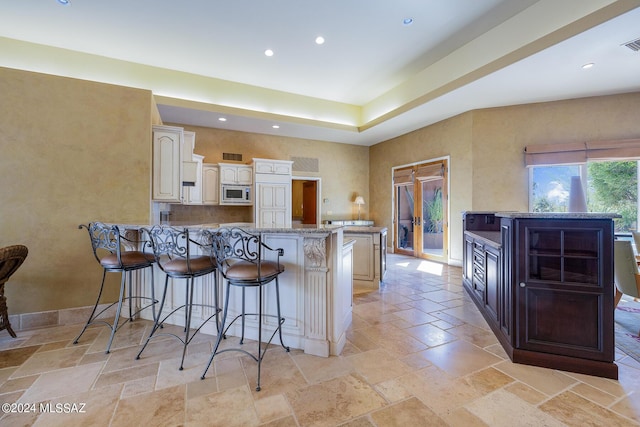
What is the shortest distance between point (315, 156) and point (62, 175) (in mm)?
5670

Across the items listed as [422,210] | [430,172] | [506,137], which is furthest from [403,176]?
[506,137]

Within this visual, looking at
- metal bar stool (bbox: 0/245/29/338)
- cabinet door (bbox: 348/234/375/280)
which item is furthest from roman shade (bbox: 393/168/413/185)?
metal bar stool (bbox: 0/245/29/338)

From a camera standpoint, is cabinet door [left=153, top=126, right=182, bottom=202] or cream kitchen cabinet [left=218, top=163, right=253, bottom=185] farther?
cream kitchen cabinet [left=218, top=163, right=253, bottom=185]

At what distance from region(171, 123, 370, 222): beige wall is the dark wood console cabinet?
5776 mm

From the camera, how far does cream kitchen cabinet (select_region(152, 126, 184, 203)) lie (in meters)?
3.46

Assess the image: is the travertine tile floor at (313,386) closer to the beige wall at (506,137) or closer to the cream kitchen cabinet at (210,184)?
the beige wall at (506,137)

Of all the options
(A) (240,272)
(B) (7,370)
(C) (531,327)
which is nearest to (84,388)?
(B) (7,370)

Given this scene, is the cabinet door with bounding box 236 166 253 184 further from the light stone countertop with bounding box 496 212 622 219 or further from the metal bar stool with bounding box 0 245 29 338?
the light stone countertop with bounding box 496 212 622 219

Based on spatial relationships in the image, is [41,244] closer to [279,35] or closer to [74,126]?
[74,126]

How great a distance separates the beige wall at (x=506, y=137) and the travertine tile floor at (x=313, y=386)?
3.59 meters

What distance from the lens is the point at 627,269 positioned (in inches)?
106

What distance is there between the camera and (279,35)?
13.4 feet

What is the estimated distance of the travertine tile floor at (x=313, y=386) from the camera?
1574 mm

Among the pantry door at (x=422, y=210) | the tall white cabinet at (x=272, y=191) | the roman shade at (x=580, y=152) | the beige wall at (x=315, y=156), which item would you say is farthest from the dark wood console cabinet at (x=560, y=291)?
the beige wall at (x=315, y=156)
